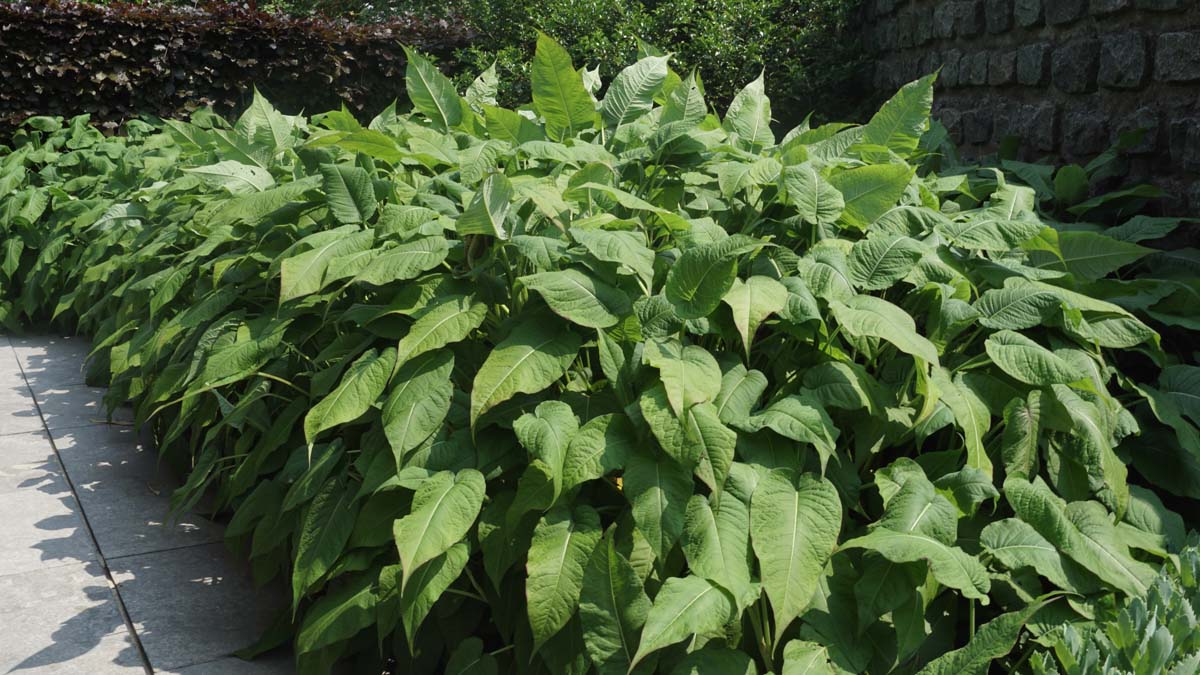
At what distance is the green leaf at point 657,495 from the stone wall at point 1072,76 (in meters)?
2.45

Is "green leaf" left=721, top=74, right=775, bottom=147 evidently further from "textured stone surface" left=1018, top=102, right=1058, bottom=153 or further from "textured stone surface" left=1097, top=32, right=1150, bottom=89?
"textured stone surface" left=1018, top=102, right=1058, bottom=153

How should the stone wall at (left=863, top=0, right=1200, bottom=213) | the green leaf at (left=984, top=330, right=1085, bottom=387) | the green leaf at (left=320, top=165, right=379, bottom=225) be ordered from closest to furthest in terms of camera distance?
the green leaf at (left=984, top=330, right=1085, bottom=387) → the green leaf at (left=320, top=165, right=379, bottom=225) → the stone wall at (left=863, top=0, right=1200, bottom=213)

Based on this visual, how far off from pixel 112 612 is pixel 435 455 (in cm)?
116

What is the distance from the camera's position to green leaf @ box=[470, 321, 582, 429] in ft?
6.84

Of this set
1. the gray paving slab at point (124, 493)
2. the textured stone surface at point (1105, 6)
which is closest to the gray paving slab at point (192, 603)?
the gray paving slab at point (124, 493)

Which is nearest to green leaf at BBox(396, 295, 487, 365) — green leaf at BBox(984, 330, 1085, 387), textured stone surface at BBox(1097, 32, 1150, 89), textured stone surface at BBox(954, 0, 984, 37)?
green leaf at BBox(984, 330, 1085, 387)

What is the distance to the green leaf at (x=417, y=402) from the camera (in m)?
2.15

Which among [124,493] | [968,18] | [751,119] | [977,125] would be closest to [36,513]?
[124,493]

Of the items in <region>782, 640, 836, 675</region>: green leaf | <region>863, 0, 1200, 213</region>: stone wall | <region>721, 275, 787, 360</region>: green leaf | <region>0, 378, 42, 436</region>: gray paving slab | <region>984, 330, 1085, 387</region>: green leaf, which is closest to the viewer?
<region>782, 640, 836, 675</region>: green leaf

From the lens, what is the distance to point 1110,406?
Result: 92.7 inches

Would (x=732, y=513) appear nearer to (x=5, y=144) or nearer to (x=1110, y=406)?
(x=1110, y=406)

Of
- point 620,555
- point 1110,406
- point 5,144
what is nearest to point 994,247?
point 1110,406

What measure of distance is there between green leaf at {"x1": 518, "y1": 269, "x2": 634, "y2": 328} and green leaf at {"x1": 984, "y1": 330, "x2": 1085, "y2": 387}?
0.77 meters

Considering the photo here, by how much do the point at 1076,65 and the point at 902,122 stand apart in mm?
1488
